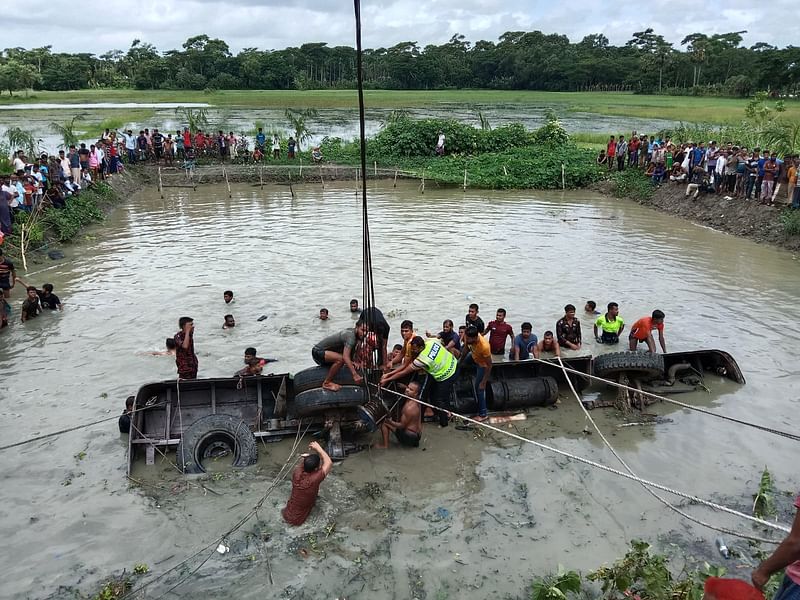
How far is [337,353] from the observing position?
29.4 feet

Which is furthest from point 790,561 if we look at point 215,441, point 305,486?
point 215,441

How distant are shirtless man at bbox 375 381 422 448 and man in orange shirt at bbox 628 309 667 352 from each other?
4.78 meters

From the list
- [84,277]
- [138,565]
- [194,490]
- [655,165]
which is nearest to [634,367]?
[194,490]

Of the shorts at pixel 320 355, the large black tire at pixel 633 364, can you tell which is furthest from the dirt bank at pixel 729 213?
the shorts at pixel 320 355

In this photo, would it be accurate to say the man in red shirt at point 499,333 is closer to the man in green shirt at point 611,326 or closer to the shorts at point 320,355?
the man in green shirt at point 611,326

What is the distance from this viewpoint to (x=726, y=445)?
30.1 feet

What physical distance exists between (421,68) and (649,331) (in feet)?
328

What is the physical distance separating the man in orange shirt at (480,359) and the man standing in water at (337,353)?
66.2 inches

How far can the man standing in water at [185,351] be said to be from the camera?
9992 mm

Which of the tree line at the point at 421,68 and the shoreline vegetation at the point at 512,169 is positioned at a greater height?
the tree line at the point at 421,68

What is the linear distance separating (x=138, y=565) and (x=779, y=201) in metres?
21.8

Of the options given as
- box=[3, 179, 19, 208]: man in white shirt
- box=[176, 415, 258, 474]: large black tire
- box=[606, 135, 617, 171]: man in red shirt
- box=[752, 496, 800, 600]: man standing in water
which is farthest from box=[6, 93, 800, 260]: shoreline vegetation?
box=[752, 496, 800, 600]: man standing in water

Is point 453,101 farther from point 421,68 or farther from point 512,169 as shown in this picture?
point 512,169

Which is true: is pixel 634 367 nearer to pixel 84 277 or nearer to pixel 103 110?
pixel 84 277
